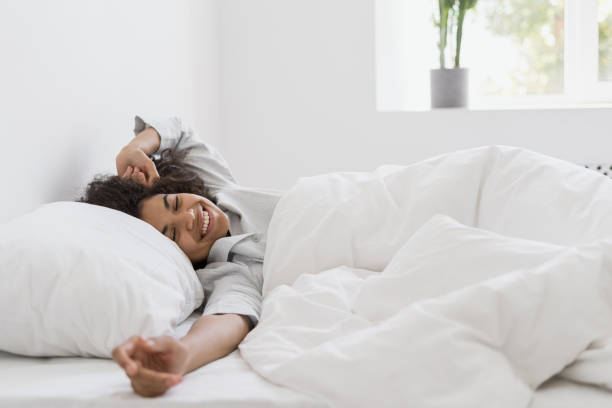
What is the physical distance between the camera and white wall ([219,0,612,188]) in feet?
8.94

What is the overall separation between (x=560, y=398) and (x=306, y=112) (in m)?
2.09

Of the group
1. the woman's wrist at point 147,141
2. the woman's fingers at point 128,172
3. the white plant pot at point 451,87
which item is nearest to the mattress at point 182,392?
the woman's fingers at point 128,172

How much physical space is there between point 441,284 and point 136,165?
86 centimetres

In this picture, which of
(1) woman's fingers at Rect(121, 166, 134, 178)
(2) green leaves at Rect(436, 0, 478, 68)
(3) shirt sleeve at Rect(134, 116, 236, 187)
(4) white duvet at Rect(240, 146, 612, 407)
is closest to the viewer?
(4) white duvet at Rect(240, 146, 612, 407)

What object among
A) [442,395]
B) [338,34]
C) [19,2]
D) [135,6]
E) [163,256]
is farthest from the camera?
[338,34]

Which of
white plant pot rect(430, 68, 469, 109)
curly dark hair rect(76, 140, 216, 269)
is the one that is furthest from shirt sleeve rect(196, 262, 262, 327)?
white plant pot rect(430, 68, 469, 109)

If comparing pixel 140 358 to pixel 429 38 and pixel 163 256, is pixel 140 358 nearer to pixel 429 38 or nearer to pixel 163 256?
pixel 163 256

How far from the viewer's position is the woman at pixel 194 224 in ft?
3.11

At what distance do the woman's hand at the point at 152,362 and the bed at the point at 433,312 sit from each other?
20mm

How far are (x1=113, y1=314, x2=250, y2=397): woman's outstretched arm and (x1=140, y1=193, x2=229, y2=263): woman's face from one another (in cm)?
37

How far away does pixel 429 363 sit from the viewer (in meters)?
0.86

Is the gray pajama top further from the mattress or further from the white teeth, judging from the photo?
the mattress

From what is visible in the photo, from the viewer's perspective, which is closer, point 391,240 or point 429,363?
point 429,363

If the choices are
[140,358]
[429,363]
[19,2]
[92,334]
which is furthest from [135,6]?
[429,363]
